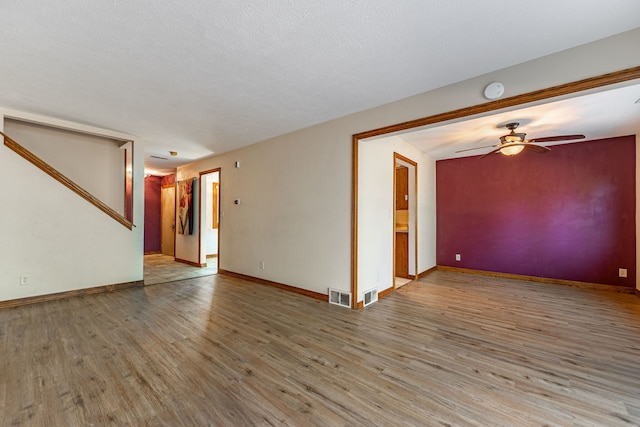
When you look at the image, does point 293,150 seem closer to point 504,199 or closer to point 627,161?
point 504,199

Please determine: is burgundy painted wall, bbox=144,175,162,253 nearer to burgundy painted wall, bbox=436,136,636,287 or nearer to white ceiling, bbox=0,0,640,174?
white ceiling, bbox=0,0,640,174

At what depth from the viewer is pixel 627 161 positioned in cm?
399

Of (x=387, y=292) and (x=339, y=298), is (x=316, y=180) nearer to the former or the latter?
(x=339, y=298)

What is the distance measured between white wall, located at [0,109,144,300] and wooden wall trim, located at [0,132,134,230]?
5cm

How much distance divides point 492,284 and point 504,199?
1.68 m

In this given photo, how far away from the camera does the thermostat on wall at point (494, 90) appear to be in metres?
2.23

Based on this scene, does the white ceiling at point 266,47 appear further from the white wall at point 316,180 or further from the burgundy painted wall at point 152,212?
the burgundy painted wall at point 152,212

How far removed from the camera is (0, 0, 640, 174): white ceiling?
1620mm

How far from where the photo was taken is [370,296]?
3.47 metres

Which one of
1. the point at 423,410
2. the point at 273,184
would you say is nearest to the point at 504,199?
the point at 273,184

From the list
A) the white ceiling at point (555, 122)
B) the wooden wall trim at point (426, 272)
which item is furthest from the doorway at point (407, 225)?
the white ceiling at point (555, 122)

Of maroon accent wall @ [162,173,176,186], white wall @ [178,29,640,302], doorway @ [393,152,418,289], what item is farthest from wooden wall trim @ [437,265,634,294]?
maroon accent wall @ [162,173,176,186]

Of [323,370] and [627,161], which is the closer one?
[323,370]

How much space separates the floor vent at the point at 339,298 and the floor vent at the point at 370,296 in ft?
0.78
